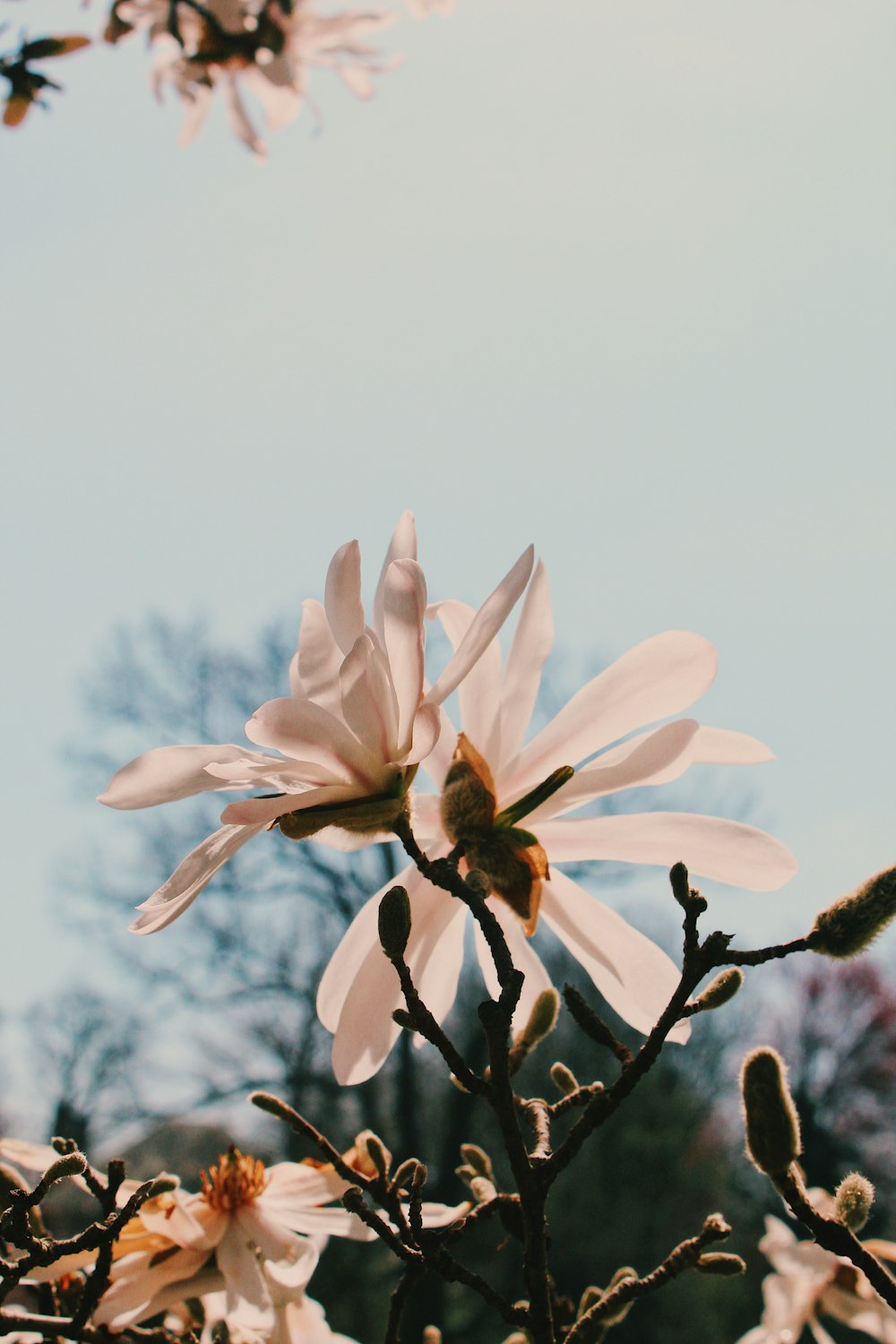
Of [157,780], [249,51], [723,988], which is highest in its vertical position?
[249,51]

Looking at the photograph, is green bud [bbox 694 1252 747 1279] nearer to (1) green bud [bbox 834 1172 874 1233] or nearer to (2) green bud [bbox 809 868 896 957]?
(1) green bud [bbox 834 1172 874 1233]

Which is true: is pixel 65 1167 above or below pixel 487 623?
below

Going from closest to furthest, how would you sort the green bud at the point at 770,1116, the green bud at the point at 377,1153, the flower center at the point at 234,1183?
the green bud at the point at 770,1116
the green bud at the point at 377,1153
the flower center at the point at 234,1183

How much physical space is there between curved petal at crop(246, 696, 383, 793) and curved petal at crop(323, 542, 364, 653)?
1.7 inches

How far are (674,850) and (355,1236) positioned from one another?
37 centimetres

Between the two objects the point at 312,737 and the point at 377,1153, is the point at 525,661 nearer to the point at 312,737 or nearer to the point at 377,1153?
the point at 312,737

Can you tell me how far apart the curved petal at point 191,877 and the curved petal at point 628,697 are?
0.52ft

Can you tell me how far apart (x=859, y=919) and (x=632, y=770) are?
13 cm

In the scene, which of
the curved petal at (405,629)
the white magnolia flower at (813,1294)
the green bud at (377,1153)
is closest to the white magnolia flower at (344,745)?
the curved petal at (405,629)

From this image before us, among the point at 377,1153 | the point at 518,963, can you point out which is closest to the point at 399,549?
the point at 518,963

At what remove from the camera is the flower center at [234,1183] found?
73 centimetres

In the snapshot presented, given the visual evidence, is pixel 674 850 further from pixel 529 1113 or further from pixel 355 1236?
pixel 355 1236

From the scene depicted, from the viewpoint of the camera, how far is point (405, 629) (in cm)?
45

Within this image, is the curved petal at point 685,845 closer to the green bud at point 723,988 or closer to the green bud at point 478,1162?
the green bud at point 723,988
